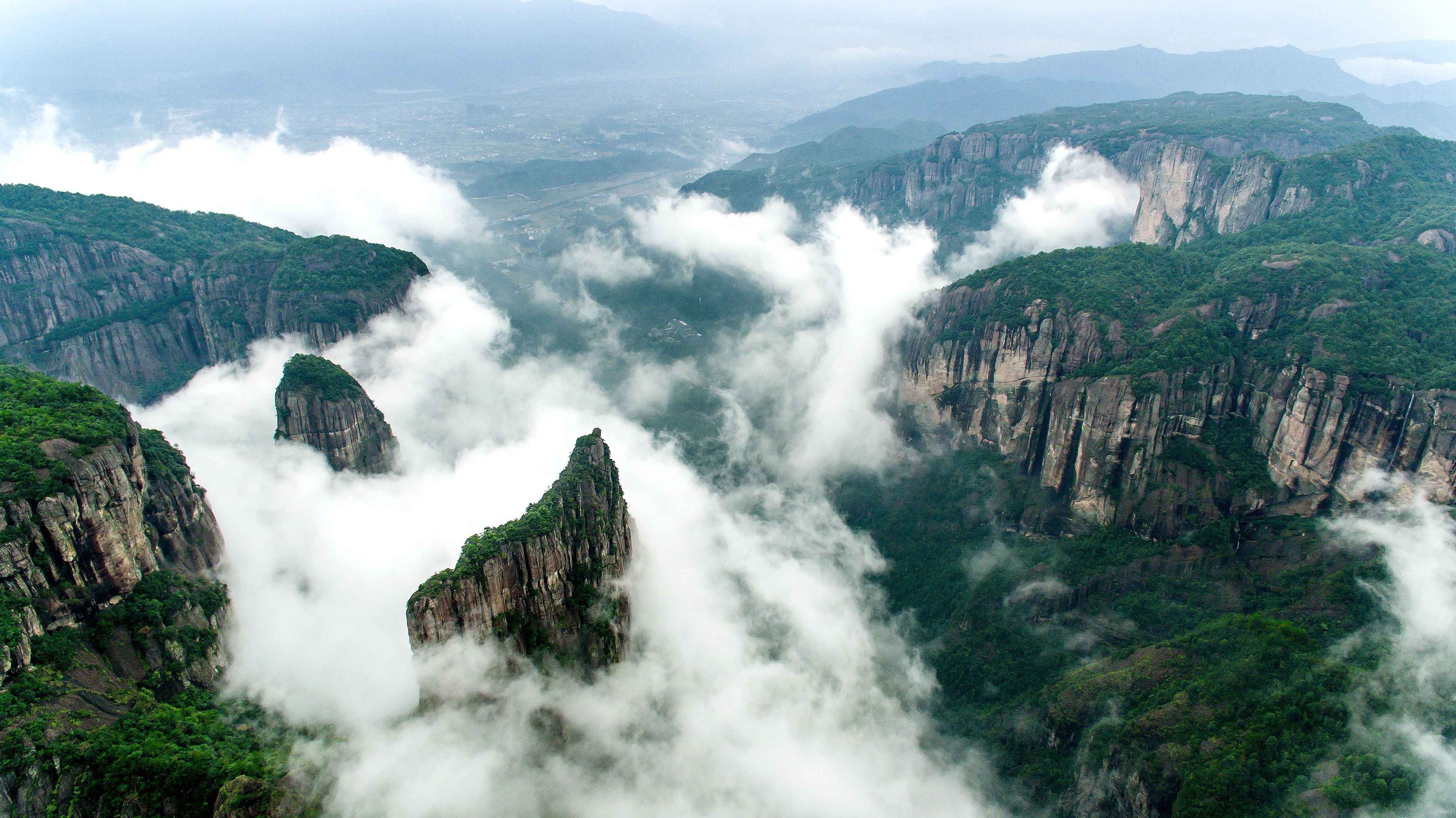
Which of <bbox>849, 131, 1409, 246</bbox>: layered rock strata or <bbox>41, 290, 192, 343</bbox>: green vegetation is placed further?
<bbox>849, 131, 1409, 246</bbox>: layered rock strata

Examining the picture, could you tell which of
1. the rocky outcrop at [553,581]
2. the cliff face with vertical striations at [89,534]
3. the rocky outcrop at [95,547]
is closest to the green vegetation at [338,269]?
the cliff face with vertical striations at [89,534]

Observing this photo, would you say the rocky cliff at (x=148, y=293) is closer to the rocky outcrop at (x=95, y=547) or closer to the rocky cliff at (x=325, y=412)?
the rocky cliff at (x=325, y=412)

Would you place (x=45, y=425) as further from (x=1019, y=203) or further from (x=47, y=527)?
(x=1019, y=203)

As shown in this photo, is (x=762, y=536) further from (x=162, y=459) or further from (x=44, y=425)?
(x=44, y=425)

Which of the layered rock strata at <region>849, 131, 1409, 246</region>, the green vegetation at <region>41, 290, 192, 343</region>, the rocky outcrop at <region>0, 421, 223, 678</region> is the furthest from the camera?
the layered rock strata at <region>849, 131, 1409, 246</region>

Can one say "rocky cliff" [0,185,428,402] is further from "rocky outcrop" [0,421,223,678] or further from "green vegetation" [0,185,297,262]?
"rocky outcrop" [0,421,223,678]

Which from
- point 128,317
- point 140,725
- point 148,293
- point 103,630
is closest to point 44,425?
point 103,630

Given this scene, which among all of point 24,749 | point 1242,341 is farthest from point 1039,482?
point 24,749

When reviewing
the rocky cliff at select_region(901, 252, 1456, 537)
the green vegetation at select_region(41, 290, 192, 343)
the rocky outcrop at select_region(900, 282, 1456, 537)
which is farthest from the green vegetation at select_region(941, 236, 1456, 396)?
the green vegetation at select_region(41, 290, 192, 343)
